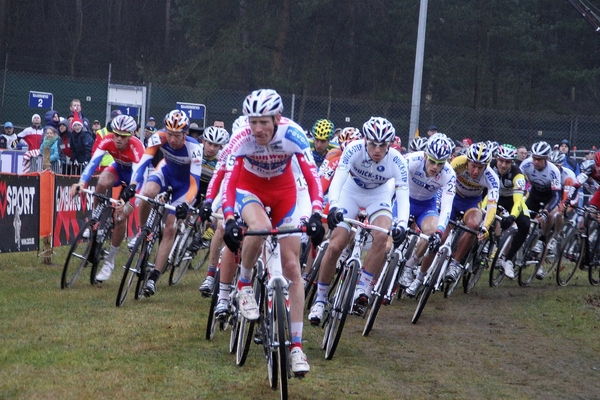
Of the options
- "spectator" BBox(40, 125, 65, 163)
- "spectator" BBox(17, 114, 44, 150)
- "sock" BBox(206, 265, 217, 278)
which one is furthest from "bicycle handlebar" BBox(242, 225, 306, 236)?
"spectator" BBox(17, 114, 44, 150)

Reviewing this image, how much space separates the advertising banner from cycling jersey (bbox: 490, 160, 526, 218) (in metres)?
6.95

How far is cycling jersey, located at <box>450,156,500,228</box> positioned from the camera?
39.0 ft

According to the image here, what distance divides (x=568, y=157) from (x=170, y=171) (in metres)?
13.0

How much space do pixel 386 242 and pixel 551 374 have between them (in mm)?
2113

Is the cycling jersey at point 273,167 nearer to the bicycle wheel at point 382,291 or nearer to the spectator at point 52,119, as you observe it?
the bicycle wheel at point 382,291

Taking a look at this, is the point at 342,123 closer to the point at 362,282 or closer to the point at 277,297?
the point at 362,282

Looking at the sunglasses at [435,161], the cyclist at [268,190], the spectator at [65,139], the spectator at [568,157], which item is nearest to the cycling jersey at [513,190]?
the sunglasses at [435,161]

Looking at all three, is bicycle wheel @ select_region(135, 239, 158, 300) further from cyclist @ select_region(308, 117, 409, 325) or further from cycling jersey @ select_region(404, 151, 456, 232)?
cycling jersey @ select_region(404, 151, 456, 232)

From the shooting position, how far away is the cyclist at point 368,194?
28.5 feet

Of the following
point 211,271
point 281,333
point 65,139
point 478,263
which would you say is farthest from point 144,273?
point 65,139

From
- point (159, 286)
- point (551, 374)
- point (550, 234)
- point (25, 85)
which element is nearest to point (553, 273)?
point (550, 234)

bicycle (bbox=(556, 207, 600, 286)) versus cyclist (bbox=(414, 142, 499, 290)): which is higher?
cyclist (bbox=(414, 142, 499, 290))

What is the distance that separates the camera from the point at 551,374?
780 cm

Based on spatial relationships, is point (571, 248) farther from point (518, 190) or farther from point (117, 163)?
point (117, 163)
